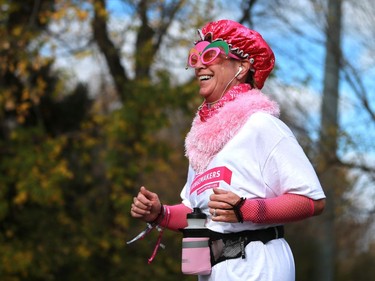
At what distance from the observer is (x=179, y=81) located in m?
11.8

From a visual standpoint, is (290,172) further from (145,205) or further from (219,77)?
(145,205)

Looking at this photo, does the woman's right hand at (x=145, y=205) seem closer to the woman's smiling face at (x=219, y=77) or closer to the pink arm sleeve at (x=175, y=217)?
the pink arm sleeve at (x=175, y=217)

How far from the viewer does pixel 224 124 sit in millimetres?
3129

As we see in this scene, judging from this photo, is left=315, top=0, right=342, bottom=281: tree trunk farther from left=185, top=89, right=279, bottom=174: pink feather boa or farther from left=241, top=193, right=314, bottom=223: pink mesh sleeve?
left=241, top=193, right=314, bottom=223: pink mesh sleeve

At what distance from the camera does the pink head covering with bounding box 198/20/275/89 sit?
10.7 ft

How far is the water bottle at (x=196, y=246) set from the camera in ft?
10.1

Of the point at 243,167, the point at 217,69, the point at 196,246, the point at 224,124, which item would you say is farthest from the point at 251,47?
the point at 196,246

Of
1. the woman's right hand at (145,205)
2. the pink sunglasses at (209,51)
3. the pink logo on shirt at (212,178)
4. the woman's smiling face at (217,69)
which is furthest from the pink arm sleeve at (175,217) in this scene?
the pink sunglasses at (209,51)

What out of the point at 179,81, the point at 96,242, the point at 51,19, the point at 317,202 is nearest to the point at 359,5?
the point at 179,81

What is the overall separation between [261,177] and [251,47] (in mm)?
583

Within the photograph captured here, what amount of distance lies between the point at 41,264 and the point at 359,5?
6.19 m

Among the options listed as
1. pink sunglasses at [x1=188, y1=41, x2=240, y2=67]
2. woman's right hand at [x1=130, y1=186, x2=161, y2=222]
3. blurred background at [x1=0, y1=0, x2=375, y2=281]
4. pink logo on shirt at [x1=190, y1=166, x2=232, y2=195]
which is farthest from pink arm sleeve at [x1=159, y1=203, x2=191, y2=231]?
blurred background at [x1=0, y1=0, x2=375, y2=281]

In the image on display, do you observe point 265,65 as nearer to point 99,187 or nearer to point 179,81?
point 179,81

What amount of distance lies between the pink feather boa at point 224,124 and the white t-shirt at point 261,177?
0.10 feet
